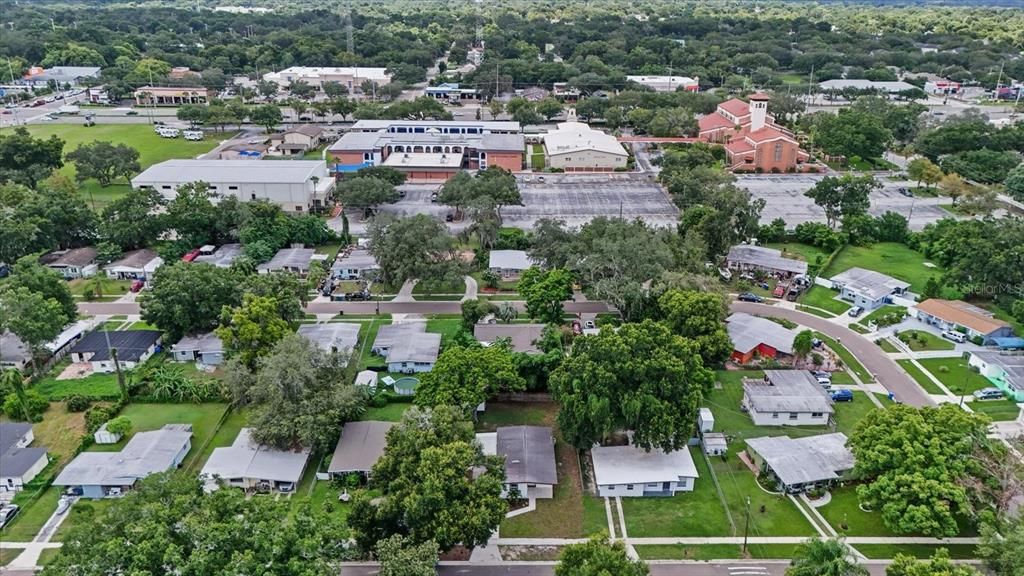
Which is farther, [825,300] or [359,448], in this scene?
[825,300]

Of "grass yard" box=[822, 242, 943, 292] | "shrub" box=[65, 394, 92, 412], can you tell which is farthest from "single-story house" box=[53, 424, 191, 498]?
"grass yard" box=[822, 242, 943, 292]

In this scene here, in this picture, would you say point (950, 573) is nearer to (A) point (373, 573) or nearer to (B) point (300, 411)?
(A) point (373, 573)

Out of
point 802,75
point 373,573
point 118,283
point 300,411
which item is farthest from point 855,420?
point 802,75

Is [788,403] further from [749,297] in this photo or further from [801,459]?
[749,297]

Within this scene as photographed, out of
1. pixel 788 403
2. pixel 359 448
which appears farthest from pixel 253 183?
pixel 788 403

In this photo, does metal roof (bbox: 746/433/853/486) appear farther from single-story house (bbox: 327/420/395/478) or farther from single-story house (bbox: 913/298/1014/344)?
single-story house (bbox: 327/420/395/478)

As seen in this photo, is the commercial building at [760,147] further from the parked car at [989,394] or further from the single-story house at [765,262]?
the parked car at [989,394]
